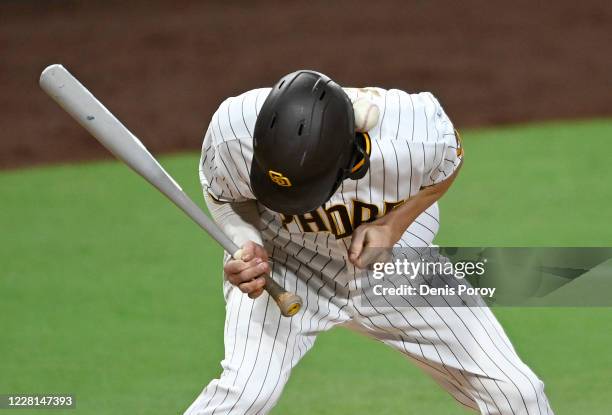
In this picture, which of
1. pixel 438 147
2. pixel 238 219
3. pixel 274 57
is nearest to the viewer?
pixel 438 147

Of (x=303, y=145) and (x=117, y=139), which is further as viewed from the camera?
(x=117, y=139)

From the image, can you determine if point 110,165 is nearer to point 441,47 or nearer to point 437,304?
point 441,47

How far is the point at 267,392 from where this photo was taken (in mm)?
3611

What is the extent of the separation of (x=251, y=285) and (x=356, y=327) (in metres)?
0.60

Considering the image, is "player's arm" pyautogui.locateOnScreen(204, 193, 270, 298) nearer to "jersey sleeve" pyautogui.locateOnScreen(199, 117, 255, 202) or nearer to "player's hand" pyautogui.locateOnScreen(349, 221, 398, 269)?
"jersey sleeve" pyautogui.locateOnScreen(199, 117, 255, 202)

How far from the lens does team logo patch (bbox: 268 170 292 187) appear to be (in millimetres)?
3508

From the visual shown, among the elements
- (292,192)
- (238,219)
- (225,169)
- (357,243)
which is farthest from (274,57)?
(292,192)

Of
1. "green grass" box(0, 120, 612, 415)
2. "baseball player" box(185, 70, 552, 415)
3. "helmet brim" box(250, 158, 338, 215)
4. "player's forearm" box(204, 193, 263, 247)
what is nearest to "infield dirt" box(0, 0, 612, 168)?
"green grass" box(0, 120, 612, 415)

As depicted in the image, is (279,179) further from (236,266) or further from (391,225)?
(391,225)

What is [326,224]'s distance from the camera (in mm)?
3785

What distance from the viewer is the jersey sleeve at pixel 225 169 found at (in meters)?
3.71

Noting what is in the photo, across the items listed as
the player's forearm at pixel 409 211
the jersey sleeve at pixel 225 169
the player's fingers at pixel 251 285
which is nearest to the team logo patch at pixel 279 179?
the jersey sleeve at pixel 225 169

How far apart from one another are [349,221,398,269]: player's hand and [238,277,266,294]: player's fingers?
1.12ft

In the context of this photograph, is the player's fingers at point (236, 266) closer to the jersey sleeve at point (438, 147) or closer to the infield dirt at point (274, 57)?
the jersey sleeve at point (438, 147)
